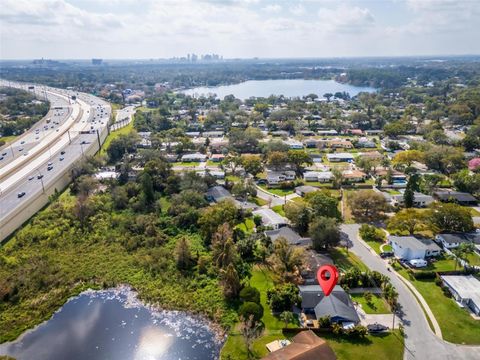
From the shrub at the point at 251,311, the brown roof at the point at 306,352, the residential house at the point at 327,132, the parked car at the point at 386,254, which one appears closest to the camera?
the brown roof at the point at 306,352

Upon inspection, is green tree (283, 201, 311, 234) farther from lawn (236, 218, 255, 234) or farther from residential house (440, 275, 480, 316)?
residential house (440, 275, 480, 316)

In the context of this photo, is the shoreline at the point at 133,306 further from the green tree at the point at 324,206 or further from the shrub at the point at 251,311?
the green tree at the point at 324,206

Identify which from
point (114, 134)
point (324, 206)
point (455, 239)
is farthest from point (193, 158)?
point (455, 239)

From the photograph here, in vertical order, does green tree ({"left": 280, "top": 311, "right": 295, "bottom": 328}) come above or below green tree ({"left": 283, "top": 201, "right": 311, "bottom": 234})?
below

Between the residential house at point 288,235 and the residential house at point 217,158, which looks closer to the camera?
the residential house at point 288,235

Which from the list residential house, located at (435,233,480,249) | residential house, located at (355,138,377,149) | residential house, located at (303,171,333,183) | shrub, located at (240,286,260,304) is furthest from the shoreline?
residential house, located at (355,138,377,149)

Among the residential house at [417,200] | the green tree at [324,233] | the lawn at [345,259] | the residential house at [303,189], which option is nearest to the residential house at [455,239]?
the residential house at [417,200]

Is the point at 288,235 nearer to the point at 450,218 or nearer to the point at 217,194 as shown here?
the point at 217,194
